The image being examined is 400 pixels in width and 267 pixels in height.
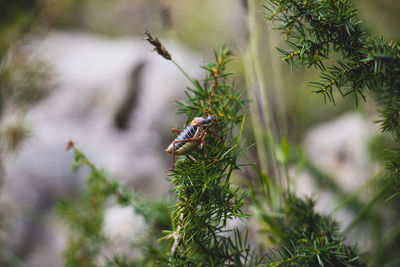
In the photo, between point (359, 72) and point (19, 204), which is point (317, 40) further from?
point (19, 204)

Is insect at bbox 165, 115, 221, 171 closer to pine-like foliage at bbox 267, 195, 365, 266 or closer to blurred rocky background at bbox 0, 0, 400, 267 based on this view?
pine-like foliage at bbox 267, 195, 365, 266

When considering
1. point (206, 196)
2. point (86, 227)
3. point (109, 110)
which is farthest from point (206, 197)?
point (109, 110)

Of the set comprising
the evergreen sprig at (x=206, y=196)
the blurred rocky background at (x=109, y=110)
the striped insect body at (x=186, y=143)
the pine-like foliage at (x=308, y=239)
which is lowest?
the pine-like foliage at (x=308, y=239)

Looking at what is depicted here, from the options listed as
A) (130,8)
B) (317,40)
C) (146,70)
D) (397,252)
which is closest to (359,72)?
(317,40)

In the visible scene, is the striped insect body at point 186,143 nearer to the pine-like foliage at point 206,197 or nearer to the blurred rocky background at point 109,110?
the pine-like foliage at point 206,197

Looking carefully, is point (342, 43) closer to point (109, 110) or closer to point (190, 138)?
point (190, 138)

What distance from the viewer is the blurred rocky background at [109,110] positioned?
0.78 m

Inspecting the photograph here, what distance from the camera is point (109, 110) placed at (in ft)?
4.13

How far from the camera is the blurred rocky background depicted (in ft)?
2.57

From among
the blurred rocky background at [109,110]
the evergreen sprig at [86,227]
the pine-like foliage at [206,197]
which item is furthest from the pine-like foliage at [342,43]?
the blurred rocky background at [109,110]

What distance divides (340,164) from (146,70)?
885 mm

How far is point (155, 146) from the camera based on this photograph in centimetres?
118

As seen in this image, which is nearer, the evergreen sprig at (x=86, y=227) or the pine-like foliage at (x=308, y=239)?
the pine-like foliage at (x=308, y=239)

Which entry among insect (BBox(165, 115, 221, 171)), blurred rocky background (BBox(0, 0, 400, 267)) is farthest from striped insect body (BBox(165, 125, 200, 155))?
blurred rocky background (BBox(0, 0, 400, 267))
